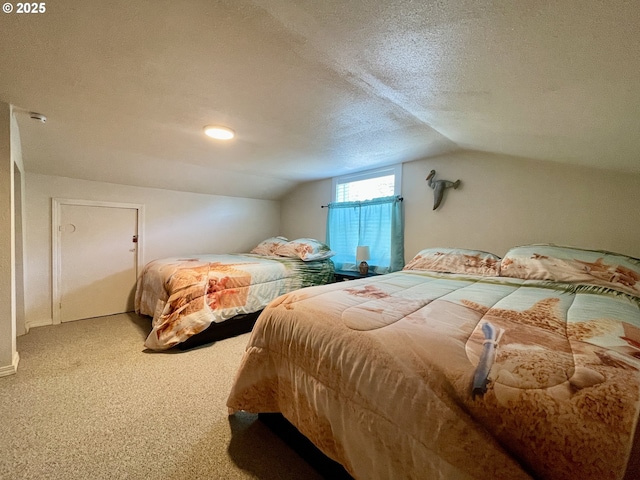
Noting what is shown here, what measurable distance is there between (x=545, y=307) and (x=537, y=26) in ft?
3.78

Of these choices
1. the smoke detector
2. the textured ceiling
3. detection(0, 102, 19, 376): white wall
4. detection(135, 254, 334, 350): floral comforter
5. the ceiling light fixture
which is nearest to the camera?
the textured ceiling

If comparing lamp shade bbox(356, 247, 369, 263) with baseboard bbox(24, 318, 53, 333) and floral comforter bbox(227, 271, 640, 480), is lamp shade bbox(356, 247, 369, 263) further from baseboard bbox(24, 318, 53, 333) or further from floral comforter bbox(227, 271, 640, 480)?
baseboard bbox(24, 318, 53, 333)

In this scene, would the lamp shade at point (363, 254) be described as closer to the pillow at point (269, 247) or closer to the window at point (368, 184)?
the window at point (368, 184)

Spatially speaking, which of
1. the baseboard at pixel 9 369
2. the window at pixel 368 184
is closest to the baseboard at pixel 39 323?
the baseboard at pixel 9 369

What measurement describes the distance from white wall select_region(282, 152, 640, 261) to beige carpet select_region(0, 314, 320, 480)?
8.07ft

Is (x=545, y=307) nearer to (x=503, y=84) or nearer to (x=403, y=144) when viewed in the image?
(x=503, y=84)

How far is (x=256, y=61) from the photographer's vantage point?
1.29 m

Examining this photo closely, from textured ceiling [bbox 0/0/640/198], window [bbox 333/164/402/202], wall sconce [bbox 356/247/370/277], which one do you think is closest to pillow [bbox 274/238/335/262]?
wall sconce [bbox 356/247/370/277]

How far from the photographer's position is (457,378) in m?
0.72

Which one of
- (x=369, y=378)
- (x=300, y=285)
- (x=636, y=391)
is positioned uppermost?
(x=636, y=391)

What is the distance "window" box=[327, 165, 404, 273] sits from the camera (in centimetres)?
321

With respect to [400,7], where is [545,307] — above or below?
below

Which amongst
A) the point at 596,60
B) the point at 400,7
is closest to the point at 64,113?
the point at 400,7

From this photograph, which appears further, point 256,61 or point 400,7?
point 256,61
